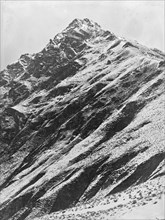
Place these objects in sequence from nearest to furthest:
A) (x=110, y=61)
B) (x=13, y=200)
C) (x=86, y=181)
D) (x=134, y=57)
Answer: (x=86, y=181) < (x=13, y=200) < (x=134, y=57) < (x=110, y=61)

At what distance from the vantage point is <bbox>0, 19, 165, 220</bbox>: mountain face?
198 ft

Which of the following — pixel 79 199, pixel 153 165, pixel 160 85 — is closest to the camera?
pixel 153 165

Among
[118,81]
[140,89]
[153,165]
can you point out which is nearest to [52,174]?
[153,165]

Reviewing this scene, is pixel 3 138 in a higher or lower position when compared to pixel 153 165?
higher

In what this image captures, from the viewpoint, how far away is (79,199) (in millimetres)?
69000

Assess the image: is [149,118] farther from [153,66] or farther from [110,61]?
[110,61]

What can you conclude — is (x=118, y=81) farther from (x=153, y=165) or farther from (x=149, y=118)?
(x=153, y=165)

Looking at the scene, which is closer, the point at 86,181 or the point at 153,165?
the point at 153,165

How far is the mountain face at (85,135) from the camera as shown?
198 feet

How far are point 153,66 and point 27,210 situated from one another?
5891 cm

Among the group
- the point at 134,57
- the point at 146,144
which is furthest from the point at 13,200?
the point at 134,57

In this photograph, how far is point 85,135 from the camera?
333ft

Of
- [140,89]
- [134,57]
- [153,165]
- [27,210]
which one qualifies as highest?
[134,57]

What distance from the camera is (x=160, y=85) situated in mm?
99688
